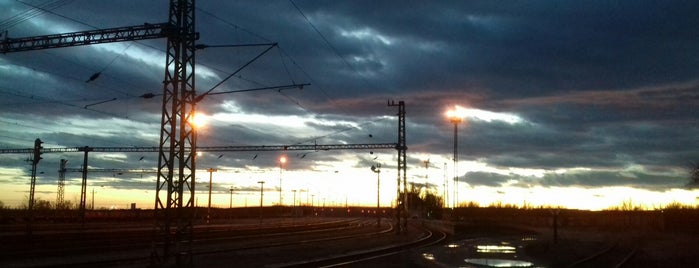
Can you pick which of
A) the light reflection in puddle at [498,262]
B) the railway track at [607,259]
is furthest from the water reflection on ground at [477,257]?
the railway track at [607,259]

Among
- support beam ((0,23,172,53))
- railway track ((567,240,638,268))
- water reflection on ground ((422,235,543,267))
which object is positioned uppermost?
support beam ((0,23,172,53))

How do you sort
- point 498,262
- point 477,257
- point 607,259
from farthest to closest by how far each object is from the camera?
point 607,259
point 477,257
point 498,262

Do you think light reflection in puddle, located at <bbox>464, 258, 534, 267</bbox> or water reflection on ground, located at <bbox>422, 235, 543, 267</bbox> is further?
water reflection on ground, located at <bbox>422, 235, 543, 267</bbox>

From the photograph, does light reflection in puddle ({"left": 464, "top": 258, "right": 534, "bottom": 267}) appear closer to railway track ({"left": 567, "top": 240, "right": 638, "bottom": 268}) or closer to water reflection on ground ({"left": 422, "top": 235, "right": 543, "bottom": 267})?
water reflection on ground ({"left": 422, "top": 235, "right": 543, "bottom": 267})

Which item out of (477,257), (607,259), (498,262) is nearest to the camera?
(498,262)

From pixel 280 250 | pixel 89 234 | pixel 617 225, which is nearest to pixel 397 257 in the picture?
pixel 280 250

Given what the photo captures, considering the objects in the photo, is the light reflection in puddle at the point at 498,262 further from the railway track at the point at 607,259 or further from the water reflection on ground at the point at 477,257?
the railway track at the point at 607,259

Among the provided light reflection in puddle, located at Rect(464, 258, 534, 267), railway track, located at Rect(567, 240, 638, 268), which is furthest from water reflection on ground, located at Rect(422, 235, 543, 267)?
railway track, located at Rect(567, 240, 638, 268)

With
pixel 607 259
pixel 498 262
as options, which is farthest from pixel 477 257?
pixel 607 259

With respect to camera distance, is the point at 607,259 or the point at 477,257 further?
the point at 607,259

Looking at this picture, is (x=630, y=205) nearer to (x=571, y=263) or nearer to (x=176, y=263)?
(x=571, y=263)

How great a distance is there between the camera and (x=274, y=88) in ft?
118

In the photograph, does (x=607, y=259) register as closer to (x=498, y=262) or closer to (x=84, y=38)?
(x=498, y=262)

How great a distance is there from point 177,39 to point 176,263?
9997 mm
